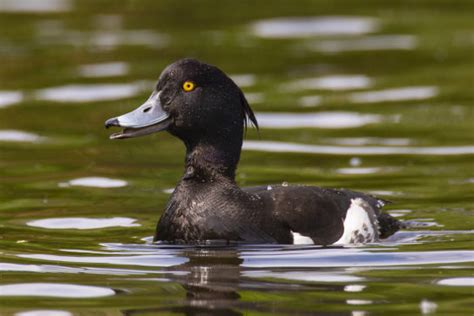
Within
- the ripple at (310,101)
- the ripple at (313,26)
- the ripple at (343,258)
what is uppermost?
the ripple at (313,26)

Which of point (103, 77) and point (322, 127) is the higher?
point (103, 77)

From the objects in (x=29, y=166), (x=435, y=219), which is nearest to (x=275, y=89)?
(x=29, y=166)

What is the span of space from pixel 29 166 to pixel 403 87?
228 inches

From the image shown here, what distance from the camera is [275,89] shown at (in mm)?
16172

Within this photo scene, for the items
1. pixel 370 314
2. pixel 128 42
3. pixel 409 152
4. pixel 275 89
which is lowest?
pixel 370 314

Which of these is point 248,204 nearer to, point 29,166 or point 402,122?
point 29,166

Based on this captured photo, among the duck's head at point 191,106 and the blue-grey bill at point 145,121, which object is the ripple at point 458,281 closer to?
the duck's head at point 191,106

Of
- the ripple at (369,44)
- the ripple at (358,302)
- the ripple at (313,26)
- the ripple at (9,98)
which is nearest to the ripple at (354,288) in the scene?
the ripple at (358,302)

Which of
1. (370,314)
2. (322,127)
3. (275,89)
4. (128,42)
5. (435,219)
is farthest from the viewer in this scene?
(128,42)

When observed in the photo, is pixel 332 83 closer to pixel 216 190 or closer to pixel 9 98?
pixel 9 98

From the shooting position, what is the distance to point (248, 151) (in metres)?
13.0

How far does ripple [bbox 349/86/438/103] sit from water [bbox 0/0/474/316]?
0.13 feet

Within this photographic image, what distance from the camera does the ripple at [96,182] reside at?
11.5m

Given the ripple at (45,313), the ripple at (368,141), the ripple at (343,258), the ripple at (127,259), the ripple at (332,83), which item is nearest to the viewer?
the ripple at (45,313)
